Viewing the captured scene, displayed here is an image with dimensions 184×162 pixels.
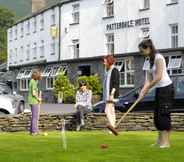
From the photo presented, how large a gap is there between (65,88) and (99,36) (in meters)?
5.11

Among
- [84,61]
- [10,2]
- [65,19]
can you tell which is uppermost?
[10,2]

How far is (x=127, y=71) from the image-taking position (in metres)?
47.7

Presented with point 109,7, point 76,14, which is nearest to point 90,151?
point 109,7

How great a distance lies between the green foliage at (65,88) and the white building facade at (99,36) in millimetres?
2633

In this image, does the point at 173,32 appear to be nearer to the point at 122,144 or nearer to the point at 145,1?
the point at 145,1

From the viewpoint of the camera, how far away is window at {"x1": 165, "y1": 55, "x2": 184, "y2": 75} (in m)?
41.9

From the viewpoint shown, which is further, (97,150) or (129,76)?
(129,76)

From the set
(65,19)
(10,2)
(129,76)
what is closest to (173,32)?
(129,76)

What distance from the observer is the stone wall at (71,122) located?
63.0 ft

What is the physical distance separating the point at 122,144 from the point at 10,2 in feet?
565

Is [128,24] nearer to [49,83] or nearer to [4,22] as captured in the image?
[49,83]

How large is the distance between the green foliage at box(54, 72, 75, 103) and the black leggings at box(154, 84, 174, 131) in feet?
120

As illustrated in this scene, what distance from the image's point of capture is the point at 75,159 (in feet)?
34.2

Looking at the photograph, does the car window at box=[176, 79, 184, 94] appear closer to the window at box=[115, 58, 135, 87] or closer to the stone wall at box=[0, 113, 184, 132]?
the stone wall at box=[0, 113, 184, 132]
